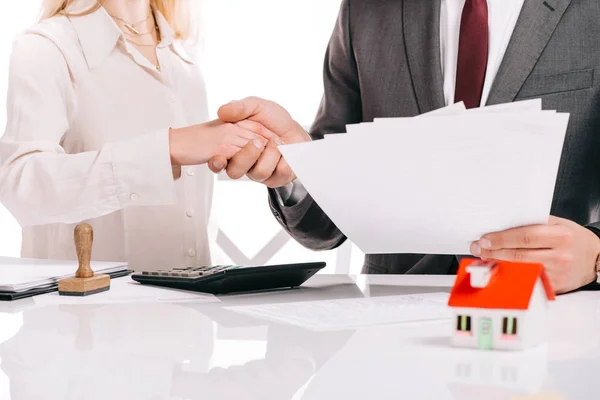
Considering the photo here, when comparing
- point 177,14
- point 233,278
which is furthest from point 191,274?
point 177,14

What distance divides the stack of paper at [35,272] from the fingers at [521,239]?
2.24 feet

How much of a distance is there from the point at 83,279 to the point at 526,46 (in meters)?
0.93

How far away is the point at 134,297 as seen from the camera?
102cm

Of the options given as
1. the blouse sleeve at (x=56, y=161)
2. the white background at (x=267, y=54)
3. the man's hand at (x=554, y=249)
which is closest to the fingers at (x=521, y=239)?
the man's hand at (x=554, y=249)

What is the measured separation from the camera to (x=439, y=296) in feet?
3.28

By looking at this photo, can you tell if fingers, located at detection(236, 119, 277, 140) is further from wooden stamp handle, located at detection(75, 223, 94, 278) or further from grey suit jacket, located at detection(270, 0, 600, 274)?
wooden stamp handle, located at detection(75, 223, 94, 278)

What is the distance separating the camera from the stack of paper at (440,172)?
2.57 ft

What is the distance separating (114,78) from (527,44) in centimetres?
99

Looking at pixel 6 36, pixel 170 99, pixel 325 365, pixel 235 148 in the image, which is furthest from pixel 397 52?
pixel 6 36

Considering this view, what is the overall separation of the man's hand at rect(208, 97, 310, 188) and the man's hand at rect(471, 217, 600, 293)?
0.52 metres

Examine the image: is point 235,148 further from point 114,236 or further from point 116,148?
point 114,236

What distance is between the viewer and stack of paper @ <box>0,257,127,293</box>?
3.40 ft

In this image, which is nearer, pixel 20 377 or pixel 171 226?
pixel 20 377

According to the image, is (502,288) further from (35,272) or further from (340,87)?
(340,87)
